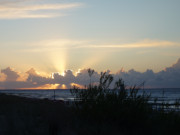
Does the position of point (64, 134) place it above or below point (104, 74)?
below

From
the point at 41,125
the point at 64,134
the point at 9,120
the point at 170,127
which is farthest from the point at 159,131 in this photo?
the point at 9,120

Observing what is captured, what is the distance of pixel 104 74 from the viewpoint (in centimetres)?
1619

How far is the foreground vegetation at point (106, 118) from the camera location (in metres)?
14.8

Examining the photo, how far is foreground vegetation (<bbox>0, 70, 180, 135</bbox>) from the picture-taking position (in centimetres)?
1478

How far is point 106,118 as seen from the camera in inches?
614

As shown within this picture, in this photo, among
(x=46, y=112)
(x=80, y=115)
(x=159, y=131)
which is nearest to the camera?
(x=159, y=131)

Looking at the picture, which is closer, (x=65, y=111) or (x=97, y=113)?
(x=97, y=113)

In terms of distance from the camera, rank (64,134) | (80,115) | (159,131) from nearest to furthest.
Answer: (64,134), (159,131), (80,115)

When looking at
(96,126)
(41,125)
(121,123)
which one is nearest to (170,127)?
(121,123)

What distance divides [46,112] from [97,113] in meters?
3.65

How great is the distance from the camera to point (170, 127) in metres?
14.7

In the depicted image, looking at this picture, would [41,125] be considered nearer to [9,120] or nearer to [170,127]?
[9,120]

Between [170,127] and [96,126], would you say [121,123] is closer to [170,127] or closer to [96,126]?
[96,126]

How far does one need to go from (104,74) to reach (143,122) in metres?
2.93
